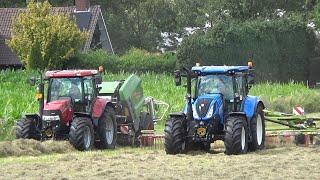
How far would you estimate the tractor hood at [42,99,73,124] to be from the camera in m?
19.1

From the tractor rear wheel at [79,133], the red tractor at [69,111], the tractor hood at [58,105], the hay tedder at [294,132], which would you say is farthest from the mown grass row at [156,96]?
the hay tedder at [294,132]

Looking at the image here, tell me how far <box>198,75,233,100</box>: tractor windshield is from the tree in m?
30.1

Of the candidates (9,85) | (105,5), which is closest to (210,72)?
(9,85)

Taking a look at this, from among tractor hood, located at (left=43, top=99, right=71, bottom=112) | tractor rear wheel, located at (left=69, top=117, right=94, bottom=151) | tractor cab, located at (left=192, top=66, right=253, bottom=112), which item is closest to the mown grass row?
tractor hood, located at (left=43, top=99, right=71, bottom=112)

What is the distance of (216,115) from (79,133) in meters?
3.17

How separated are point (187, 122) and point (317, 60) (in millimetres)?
38352

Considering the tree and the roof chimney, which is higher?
the roof chimney

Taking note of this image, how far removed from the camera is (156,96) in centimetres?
3303

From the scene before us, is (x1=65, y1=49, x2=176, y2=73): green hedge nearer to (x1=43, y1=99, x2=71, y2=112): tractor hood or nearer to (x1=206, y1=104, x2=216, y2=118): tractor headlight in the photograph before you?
(x1=43, y1=99, x2=71, y2=112): tractor hood

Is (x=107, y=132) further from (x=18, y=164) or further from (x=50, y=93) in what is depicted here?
(x=18, y=164)

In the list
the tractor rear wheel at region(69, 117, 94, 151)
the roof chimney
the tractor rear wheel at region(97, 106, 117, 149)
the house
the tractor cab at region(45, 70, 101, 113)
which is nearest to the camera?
the tractor rear wheel at region(69, 117, 94, 151)

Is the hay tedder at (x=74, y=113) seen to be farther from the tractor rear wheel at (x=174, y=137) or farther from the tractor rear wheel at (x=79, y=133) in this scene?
the tractor rear wheel at (x=174, y=137)

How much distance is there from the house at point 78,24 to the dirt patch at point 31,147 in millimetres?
36203

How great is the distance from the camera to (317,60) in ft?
181
